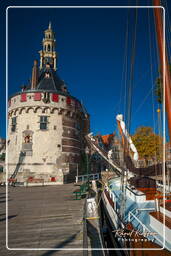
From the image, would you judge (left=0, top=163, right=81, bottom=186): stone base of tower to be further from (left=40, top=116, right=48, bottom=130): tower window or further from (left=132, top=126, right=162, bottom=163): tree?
(left=132, top=126, right=162, bottom=163): tree

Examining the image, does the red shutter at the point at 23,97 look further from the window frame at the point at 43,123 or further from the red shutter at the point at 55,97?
the red shutter at the point at 55,97

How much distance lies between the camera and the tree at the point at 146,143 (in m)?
31.1

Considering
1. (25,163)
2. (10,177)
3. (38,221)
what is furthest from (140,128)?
(38,221)

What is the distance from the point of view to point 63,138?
25.9 metres

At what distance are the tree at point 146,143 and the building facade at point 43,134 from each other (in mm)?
12925

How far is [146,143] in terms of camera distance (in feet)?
105

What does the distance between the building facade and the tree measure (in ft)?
42.4

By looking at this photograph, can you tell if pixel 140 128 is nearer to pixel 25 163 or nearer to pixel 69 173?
pixel 69 173

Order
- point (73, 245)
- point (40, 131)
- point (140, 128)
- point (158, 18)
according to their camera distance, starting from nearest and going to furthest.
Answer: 1. point (158, 18)
2. point (73, 245)
3. point (40, 131)
4. point (140, 128)

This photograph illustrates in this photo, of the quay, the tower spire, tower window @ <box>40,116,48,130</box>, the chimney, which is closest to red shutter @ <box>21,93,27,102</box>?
the chimney

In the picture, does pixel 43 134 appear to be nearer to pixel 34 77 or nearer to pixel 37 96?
pixel 37 96

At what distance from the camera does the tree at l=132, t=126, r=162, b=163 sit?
31.1m

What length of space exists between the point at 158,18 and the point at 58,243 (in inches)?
274

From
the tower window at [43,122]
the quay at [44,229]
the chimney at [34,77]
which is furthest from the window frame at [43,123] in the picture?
the quay at [44,229]
